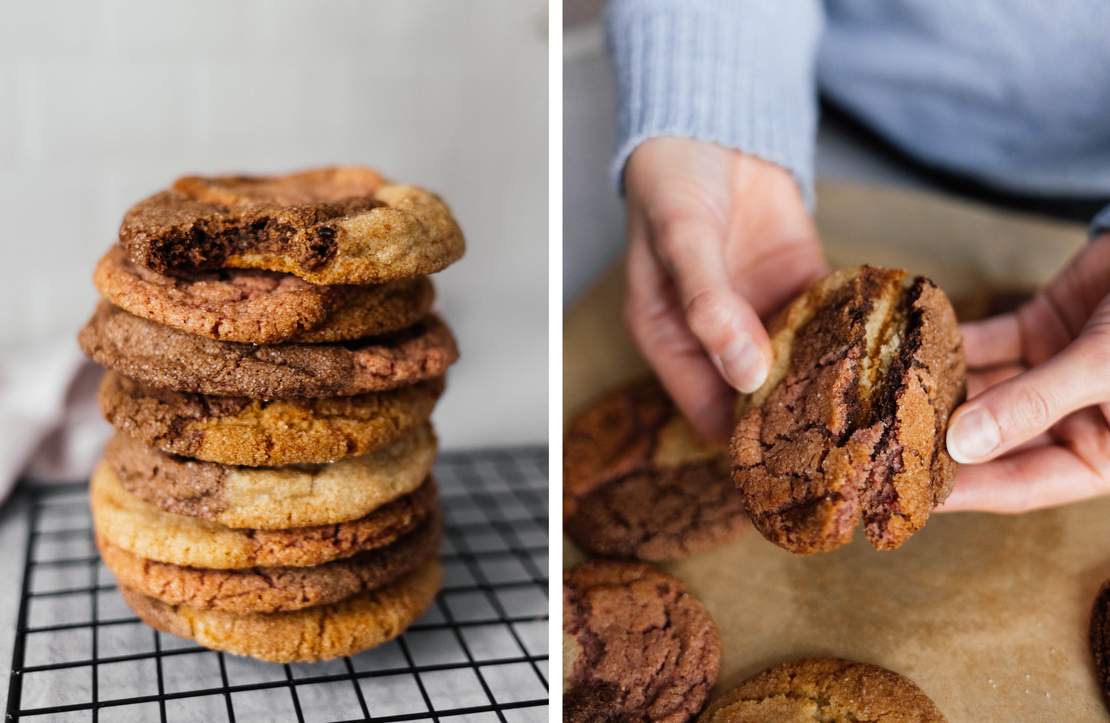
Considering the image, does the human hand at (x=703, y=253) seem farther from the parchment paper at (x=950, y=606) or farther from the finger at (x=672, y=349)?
the parchment paper at (x=950, y=606)

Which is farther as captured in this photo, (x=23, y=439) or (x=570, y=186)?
(x=570, y=186)

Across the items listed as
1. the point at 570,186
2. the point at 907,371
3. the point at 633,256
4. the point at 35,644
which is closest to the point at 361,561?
the point at 35,644

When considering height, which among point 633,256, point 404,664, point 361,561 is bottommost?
point 404,664

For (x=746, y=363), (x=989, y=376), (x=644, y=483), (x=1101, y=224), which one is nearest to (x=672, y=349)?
(x=644, y=483)

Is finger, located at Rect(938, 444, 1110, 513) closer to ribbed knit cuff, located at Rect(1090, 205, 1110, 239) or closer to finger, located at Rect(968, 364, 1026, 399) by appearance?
finger, located at Rect(968, 364, 1026, 399)

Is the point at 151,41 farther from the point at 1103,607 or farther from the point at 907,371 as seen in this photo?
the point at 1103,607

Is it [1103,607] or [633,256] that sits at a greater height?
[633,256]
